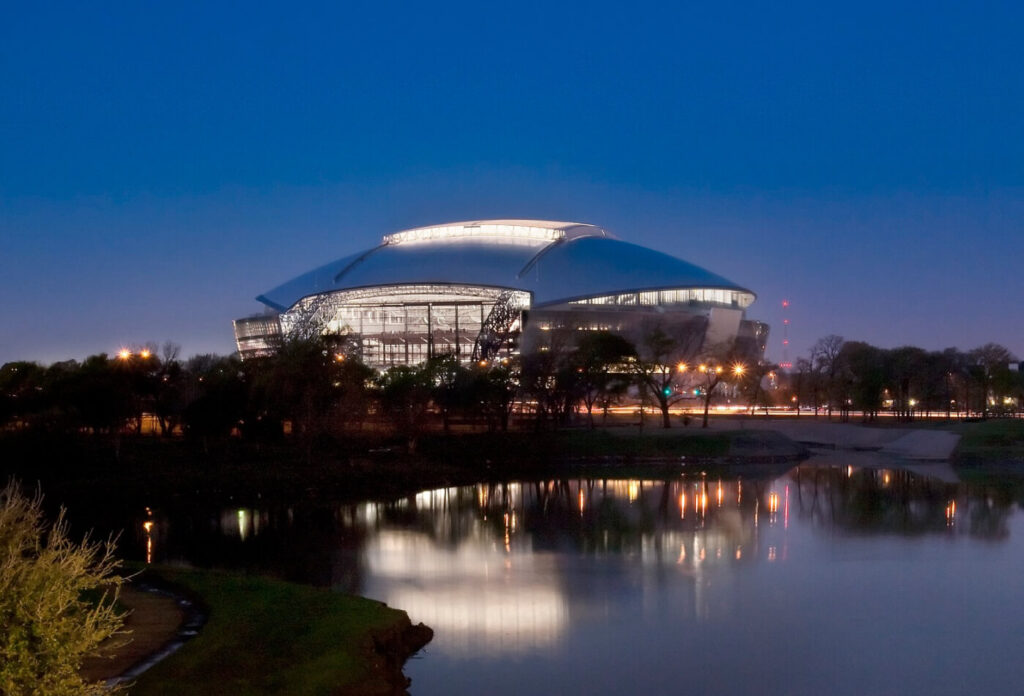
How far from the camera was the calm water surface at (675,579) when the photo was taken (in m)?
14.8

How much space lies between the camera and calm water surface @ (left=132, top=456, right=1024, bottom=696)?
1484 cm

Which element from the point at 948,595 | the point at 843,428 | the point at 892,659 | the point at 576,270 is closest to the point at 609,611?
the point at 892,659

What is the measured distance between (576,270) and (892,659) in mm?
77652

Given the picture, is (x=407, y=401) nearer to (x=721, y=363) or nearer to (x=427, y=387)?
(x=427, y=387)

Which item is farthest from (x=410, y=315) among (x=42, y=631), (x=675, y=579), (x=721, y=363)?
(x=42, y=631)

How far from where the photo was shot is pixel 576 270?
92062 mm

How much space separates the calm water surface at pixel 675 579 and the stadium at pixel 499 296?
49862 millimetres

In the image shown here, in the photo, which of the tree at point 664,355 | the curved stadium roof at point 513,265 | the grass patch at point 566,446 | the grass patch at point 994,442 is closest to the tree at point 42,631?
the grass patch at point 566,446

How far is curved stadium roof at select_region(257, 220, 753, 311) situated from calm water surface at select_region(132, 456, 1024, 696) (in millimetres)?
53359

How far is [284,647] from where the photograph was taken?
1381 cm

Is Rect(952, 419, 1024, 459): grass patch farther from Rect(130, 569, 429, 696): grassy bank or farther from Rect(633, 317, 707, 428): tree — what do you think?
Rect(130, 569, 429, 696): grassy bank

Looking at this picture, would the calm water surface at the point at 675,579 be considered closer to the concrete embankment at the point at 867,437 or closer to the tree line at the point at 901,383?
the concrete embankment at the point at 867,437

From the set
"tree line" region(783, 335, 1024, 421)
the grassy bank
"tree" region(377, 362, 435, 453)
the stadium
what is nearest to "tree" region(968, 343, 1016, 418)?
"tree line" region(783, 335, 1024, 421)

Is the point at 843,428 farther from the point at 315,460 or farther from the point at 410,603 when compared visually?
the point at 410,603
